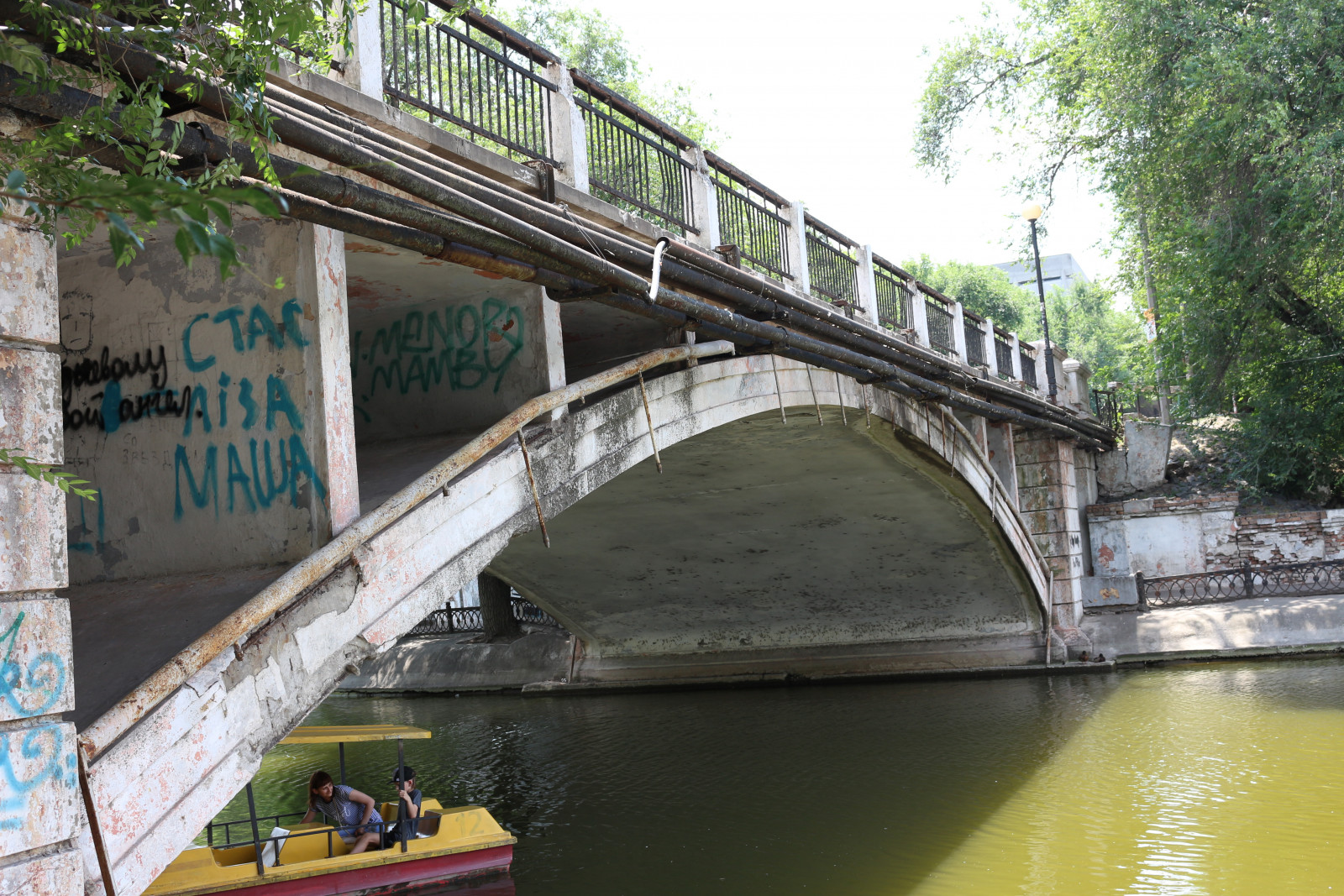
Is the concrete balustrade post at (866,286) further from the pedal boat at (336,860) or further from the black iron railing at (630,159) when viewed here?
the pedal boat at (336,860)

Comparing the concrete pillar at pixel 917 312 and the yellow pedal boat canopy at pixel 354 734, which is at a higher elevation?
the concrete pillar at pixel 917 312

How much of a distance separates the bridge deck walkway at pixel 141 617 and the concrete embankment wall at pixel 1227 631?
15068mm

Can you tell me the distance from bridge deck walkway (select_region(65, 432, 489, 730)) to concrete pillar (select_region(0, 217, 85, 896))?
284 mm

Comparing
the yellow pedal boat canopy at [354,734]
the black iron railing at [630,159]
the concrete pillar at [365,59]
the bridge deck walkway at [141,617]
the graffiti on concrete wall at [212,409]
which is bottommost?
the yellow pedal boat canopy at [354,734]

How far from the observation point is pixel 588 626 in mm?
19984

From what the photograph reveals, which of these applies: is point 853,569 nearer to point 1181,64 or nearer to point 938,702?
point 938,702

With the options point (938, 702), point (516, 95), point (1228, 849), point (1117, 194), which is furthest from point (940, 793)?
point (1117, 194)

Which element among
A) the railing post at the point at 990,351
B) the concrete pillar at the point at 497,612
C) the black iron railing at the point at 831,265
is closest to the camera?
the black iron railing at the point at 831,265

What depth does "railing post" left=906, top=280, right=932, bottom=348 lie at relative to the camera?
499 inches

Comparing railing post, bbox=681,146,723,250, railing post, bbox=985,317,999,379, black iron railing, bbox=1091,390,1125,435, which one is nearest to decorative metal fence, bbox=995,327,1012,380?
railing post, bbox=985,317,999,379

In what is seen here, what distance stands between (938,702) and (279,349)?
13.5 m

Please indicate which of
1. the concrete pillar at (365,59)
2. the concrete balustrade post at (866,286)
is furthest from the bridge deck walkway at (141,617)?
the concrete balustrade post at (866,286)

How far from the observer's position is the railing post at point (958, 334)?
13836 mm

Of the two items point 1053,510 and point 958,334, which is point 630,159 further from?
point 1053,510
